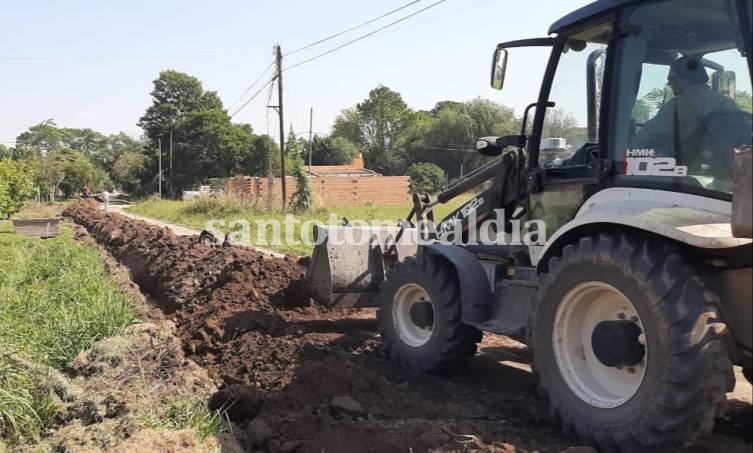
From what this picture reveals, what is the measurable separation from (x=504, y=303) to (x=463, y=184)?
1376 millimetres

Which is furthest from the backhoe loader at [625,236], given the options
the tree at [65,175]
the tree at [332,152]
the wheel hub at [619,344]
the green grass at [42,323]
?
the tree at [332,152]

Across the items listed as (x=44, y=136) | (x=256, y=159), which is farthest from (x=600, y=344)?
(x=44, y=136)

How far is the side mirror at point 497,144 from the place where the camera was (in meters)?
5.31

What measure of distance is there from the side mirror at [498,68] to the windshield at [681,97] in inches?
46.4

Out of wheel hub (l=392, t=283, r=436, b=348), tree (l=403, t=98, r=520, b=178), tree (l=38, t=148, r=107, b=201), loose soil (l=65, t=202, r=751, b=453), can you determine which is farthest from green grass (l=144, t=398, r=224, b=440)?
tree (l=38, t=148, r=107, b=201)

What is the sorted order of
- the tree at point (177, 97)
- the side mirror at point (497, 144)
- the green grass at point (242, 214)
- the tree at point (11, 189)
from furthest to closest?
the tree at point (177, 97), the green grass at point (242, 214), the tree at point (11, 189), the side mirror at point (497, 144)

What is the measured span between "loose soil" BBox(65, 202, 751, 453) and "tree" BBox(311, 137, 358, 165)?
3018 inches

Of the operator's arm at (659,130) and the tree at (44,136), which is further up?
the tree at (44,136)

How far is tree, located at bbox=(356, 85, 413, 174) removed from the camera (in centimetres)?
9094

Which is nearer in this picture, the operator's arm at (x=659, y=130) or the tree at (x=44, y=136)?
the operator's arm at (x=659, y=130)

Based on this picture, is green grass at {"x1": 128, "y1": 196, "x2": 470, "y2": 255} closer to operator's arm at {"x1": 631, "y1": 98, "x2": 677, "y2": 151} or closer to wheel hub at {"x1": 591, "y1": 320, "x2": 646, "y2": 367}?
operator's arm at {"x1": 631, "y1": 98, "x2": 677, "y2": 151}

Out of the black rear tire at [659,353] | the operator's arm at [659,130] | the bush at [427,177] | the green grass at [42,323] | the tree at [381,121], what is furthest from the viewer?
the tree at [381,121]

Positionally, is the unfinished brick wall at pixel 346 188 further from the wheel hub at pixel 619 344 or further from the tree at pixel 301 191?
the wheel hub at pixel 619 344

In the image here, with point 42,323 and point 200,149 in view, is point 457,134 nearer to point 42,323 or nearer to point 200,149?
point 200,149
